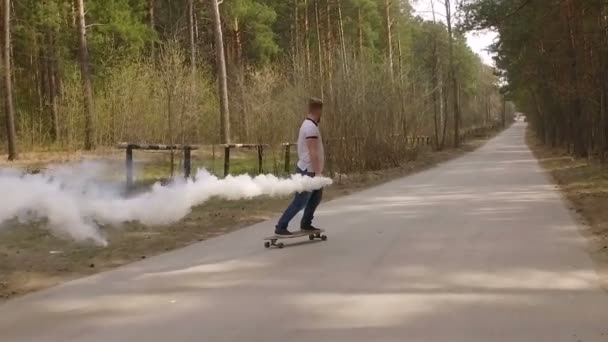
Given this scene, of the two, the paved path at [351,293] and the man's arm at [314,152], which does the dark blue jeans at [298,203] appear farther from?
the paved path at [351,293]

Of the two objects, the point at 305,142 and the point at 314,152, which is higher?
the point at 305,142

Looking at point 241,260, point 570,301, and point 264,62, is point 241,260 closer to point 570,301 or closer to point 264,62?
point 570,301

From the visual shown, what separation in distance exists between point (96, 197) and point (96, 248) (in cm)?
86

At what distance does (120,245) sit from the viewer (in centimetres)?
1073

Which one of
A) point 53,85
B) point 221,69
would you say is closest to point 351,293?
point 221,69

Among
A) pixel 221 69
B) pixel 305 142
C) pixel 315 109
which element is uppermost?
pixel 221 69

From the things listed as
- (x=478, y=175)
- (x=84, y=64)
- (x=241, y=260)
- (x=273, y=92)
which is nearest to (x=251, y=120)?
(x=273, y=92)

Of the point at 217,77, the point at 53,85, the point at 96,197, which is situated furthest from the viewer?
the point at 53,85

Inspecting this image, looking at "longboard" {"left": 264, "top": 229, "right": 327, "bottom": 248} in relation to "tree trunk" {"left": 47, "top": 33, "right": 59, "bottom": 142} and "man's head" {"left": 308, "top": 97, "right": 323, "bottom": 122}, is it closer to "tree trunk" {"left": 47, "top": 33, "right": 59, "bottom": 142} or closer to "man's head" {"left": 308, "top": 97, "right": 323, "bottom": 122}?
"man's head" {"left": 308, "top": 97, "right": 323, "bottom": 122}

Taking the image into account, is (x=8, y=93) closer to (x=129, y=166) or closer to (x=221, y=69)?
(x=221, y=69)

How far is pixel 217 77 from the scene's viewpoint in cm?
3250

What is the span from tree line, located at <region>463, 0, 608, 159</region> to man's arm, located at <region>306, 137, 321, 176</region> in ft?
36.2

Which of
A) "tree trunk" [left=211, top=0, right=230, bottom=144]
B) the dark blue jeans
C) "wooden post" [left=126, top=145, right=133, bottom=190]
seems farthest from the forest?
the dark blue jeans

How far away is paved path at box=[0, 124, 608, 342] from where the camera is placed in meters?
5.72
